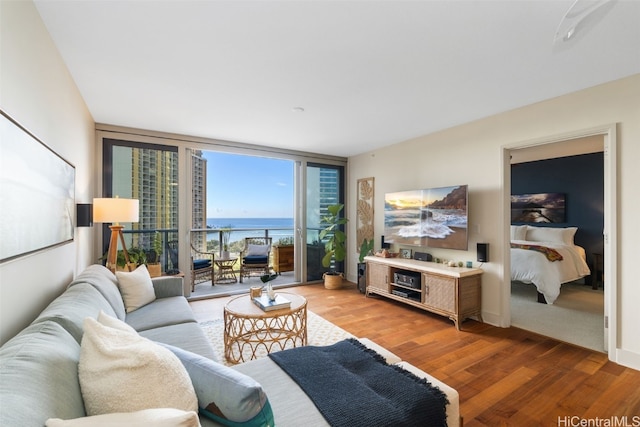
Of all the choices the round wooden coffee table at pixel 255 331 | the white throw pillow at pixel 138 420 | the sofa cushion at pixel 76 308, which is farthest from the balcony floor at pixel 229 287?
the white throw pillow at pixel 138 420

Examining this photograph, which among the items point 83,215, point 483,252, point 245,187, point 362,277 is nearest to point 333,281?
point 362,277

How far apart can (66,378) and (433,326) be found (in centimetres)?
339

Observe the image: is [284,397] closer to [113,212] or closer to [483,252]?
[113,212]

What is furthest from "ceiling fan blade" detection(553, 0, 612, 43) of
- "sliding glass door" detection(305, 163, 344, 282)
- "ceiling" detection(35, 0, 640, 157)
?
"sliding glass door" detection(305, 163, 344, 282)

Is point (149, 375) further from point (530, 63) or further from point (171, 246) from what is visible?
point (171, 246)

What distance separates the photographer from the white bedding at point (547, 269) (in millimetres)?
4105

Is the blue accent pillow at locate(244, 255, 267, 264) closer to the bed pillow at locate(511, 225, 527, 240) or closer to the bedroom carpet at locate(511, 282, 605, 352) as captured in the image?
the bedroom carpet at locate(511, 282, 605, 352)

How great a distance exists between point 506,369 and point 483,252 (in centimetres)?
137

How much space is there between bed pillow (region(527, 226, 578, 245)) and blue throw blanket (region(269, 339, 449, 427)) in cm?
554

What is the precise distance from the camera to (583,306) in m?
4.06

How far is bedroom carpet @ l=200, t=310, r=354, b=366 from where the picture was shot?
299cm

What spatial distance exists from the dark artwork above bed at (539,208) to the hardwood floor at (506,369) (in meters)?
3.71

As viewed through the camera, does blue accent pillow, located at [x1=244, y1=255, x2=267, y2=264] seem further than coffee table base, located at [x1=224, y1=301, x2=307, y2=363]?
Yes

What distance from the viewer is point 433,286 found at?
3656mm
